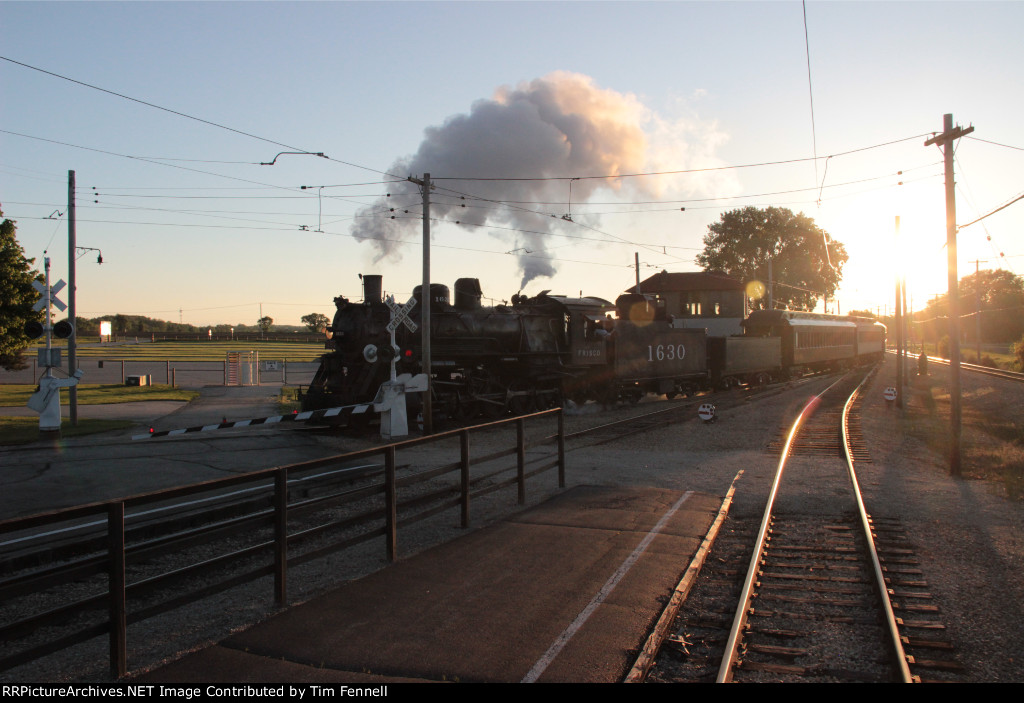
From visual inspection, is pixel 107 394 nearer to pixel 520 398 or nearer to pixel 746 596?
pixel 520 398

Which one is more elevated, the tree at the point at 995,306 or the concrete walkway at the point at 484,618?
the tree at the point at 995,306

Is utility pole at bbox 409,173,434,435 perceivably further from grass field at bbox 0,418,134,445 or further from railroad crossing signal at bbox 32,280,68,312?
railroad crossing signal at bbox 32,280,68,312

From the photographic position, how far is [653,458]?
12094 millimetres

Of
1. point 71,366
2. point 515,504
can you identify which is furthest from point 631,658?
point 71,366

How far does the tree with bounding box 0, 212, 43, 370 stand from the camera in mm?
21781

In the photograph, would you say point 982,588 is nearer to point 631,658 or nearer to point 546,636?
point 631,658

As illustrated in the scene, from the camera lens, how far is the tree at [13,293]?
21.8m

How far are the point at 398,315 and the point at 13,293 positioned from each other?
15.4 metres

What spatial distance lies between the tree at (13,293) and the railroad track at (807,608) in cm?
2308

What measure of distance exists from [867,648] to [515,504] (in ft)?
15.3

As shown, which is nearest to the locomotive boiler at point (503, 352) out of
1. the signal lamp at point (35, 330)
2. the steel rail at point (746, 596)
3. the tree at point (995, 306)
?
the signal lamp at point (35, 330)

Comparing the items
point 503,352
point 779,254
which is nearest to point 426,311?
point 503,352

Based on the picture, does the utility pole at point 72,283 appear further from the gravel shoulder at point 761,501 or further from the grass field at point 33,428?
the gravel shoulder at point 761,501

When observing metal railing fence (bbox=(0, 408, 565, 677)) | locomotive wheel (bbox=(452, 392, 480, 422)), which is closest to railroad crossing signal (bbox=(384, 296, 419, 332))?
locomotive wheel (bbox=(452, 392, 480, 422))
